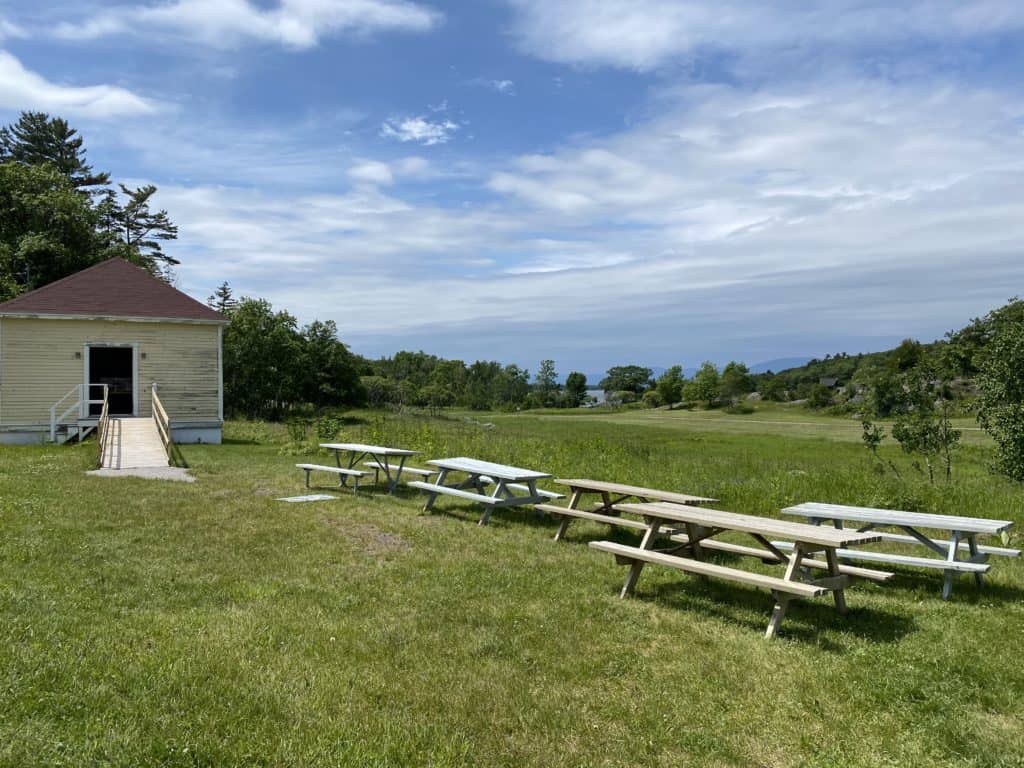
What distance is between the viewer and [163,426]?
16.4 metres

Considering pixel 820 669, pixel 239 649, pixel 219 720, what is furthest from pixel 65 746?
pixel 820 669

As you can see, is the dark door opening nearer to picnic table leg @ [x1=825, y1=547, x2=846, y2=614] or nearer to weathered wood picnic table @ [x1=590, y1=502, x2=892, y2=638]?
weathered wood picnic table @ [x1=590, y1=502, x2=892, y2=638]

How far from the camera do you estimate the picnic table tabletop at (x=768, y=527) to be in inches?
191

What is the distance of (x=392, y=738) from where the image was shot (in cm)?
330

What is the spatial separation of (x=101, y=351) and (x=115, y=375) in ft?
4.64

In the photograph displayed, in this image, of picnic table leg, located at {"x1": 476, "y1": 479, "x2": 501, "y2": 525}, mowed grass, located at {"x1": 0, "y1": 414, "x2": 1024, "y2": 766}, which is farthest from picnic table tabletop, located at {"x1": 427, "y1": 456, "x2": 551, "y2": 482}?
mowed grass, located at {"x1": 0, "y1": 414, "x2": 1024, "y2": 766}

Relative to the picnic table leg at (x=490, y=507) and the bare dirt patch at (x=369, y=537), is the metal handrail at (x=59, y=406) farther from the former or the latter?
the picnic table leg at (x=490, y=507)

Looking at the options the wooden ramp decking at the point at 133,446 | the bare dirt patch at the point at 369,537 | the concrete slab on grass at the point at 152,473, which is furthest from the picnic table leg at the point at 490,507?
the wooden ramp decking at the point at 133,446

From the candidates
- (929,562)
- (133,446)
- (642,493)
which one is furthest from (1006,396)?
(133,446)

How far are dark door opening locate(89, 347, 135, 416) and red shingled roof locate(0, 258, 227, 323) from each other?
2.24 meters

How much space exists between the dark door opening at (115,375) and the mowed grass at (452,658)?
613 inches

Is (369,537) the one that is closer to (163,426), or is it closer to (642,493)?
(642,493)

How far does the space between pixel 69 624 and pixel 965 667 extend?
220 inches

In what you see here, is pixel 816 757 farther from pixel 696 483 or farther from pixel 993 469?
pixel 993 469
